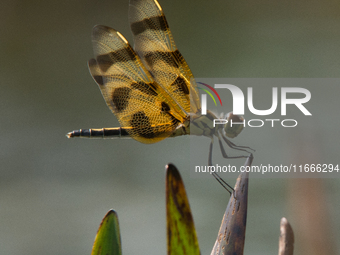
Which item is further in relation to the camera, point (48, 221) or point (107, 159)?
point (107, 159)

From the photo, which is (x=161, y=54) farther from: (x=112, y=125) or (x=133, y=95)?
(x=112, y=125)

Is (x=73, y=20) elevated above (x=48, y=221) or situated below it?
above

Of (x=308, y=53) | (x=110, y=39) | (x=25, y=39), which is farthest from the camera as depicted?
(x=25, y=39)

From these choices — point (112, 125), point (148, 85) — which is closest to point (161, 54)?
point (148, 85)

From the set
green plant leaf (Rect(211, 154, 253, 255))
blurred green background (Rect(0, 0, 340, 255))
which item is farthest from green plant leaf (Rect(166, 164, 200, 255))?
blurred green background (Rect(0, 0, 340, 255))

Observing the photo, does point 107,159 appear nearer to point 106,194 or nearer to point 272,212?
point 106,194

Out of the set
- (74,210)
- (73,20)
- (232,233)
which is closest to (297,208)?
(74,210)

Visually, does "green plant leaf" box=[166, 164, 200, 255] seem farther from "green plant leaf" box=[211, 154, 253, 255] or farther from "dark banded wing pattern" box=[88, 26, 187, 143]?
"dark banded wing pattern" box=[88, 26, 187, 143]
